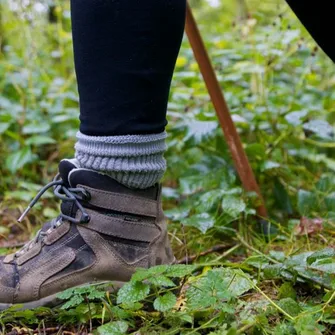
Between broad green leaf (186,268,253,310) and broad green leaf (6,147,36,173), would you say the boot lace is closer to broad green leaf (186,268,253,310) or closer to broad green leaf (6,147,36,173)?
broad green leaf (186,268,253,310)

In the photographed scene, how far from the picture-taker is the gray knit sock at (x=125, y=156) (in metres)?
0.88

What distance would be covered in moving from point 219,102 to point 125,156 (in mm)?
501

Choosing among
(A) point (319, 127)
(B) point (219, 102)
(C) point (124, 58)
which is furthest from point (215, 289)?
(A) point (319, 127)

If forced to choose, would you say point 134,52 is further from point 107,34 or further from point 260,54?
point 260,54

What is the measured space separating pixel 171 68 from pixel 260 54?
1109 mm

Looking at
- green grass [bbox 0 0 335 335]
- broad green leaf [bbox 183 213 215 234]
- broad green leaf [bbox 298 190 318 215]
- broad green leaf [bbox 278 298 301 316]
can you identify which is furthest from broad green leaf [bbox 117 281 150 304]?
broad green leaf [bbox 298 190 318 215]

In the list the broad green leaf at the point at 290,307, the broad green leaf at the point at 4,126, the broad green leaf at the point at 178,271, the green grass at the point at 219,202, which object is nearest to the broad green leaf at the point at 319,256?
the green grass at the point at 219,202

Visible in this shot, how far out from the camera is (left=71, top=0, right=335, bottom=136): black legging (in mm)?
832

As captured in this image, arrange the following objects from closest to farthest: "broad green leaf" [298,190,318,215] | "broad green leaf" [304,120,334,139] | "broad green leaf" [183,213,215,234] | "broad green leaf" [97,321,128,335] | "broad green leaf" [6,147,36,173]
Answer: "broad green leaf" [97,321,128,335] < "broad green leaf" [183,213,215,234] < "broad green leaf" [298,190,318,215] < "broad green leaf" [304,120,334,139] < "broad green leaf" [6,147,36,173]

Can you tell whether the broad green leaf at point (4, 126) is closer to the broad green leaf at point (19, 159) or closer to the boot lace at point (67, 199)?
the broad green leaf at point (19, 159)

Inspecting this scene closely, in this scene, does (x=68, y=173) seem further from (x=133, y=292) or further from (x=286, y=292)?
(x=286, y=292)

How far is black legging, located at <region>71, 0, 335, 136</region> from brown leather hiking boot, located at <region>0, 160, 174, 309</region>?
0.12m

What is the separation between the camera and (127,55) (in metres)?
0.84

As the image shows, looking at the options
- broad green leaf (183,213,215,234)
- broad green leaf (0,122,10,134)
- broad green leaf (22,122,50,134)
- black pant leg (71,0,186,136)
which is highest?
black pant leg (71,0,186,136)
